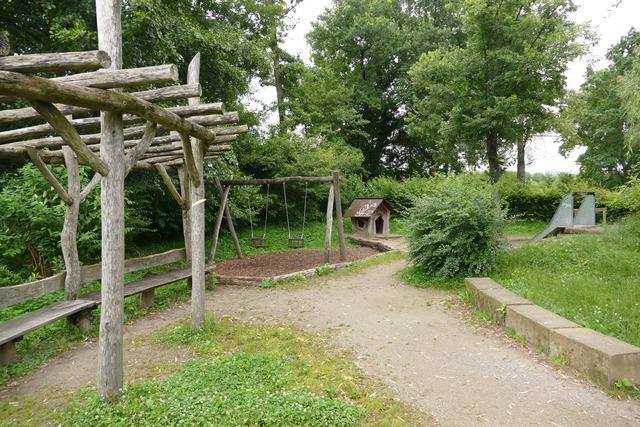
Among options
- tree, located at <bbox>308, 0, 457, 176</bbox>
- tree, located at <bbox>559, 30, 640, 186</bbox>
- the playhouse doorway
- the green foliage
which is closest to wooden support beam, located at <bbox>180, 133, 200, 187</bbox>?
the green foliage

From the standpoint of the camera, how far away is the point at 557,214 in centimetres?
1373

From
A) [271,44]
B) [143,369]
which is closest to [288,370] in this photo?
[143,369]

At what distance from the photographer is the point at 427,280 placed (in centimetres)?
798

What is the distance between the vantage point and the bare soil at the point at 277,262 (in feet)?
31.7

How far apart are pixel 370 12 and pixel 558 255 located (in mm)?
22559

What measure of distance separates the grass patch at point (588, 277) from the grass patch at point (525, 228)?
272 inches

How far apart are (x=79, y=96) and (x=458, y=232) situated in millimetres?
6830

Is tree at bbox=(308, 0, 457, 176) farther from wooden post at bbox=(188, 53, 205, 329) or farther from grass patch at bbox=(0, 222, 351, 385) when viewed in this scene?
wooden post at bbox=(188, 53, 205, 329)

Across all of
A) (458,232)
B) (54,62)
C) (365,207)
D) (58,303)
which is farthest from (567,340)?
(365,207)

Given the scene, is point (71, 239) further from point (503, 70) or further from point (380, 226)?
point (503, 70)

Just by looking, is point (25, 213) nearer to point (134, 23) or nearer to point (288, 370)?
point (134, 23)

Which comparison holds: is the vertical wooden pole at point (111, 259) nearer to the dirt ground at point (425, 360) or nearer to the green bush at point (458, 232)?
the dirt ground at point (425, 360)

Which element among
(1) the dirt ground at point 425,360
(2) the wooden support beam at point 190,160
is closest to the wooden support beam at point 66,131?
(2) the wooden support beam at point 190,160

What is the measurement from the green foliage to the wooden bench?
1.66 meters
